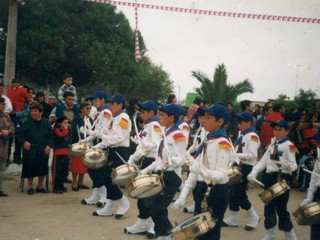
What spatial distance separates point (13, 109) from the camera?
12.1m

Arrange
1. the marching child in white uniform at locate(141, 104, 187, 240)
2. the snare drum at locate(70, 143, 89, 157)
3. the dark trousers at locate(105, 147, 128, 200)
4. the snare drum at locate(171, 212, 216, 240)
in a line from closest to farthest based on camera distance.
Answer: the snare drum at locate(171, 212, 216, 240)
the marching child in white uniform at locate(141, 104, 187, 240)
the dark trousers at locate(105, 147, 128, 200)
the snare drum at locate(70, 143, 89, 157)

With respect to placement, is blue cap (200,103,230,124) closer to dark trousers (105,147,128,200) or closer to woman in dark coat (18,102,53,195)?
dark trousers (105,147,128,200)

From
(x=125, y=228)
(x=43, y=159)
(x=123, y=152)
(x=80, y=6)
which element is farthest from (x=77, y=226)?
(x=80, y=6)

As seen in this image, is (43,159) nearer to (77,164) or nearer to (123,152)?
(77,164)

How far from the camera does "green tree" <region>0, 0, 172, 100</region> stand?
23.2 meters

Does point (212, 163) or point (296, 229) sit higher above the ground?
→ point (212, 163)

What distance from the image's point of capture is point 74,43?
2505 cm

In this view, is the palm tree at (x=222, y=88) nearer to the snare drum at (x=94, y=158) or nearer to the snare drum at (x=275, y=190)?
the snare drum at (x=94, y=158)

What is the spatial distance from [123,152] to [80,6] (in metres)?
18.8

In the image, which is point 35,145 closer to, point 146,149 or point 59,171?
point 59,171

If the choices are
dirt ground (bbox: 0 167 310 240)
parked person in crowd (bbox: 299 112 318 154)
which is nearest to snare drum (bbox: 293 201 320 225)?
dirt ground (bbox: 0 167 310 240)

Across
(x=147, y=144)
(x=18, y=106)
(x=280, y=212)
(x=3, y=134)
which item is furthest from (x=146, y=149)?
(x=18, y=106)

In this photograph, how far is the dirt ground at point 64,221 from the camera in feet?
22.6

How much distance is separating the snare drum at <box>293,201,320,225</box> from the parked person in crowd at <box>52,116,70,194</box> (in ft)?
19.9
